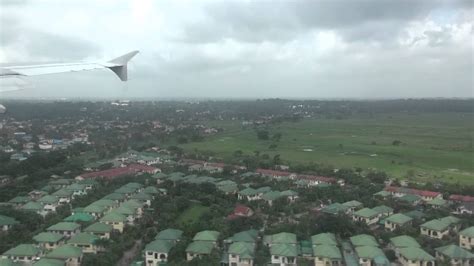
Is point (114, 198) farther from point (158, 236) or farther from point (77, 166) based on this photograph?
point (77, 166)

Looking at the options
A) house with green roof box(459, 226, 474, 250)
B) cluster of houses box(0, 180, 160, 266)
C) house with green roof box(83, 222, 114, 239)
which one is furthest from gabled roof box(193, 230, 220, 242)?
house with green roof box(459, 226, 474, 250)

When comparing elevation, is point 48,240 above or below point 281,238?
below

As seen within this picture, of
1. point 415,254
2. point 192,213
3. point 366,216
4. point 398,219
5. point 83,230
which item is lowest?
point 192,213

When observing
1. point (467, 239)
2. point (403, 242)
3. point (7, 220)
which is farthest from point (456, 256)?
point (7, 220)

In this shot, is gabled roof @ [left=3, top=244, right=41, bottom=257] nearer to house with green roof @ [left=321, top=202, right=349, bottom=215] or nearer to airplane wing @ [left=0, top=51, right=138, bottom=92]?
airplane wing @ [left=0, top=51, right=138, bottom=92]

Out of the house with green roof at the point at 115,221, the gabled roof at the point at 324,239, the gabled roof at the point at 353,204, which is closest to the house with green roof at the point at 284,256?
the gabled roof at the point at 324,239

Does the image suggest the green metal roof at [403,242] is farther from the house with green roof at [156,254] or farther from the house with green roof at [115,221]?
the house with green roof at [115,221]

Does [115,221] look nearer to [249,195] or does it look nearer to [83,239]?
[83,239]
